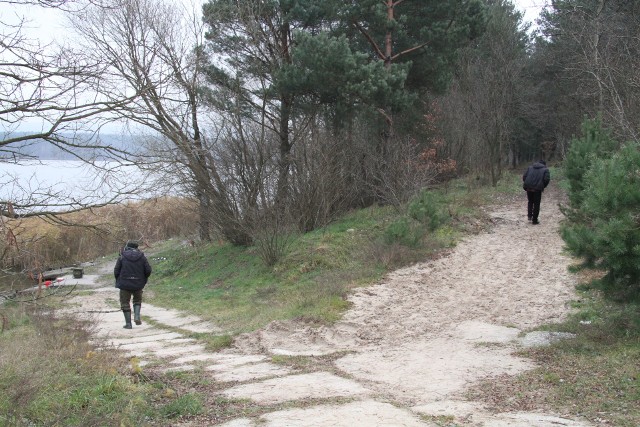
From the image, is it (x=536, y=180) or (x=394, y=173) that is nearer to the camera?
(x=536, y=180)

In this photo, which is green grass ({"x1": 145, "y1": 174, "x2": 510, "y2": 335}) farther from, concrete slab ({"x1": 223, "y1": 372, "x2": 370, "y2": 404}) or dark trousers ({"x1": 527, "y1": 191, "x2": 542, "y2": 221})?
concrete slab ({"x1": 223, "y1": 372, "x2": 370, "y2": 404})

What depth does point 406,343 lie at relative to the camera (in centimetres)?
910

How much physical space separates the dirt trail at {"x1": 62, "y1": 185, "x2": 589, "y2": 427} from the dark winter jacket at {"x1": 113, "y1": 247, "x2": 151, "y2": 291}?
0.94 meters

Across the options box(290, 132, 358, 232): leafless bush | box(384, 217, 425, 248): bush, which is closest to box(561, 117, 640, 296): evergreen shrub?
box(384, 217, 425, 248): bush

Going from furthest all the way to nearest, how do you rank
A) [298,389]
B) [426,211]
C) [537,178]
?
[537,178], [426,211], [298,389]

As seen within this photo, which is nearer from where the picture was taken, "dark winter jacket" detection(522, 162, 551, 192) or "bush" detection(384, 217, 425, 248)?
"bush" detection(384, 217, 425, 248)

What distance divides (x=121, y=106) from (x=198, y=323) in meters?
7.88

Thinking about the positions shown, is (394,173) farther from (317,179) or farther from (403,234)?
(403,234)

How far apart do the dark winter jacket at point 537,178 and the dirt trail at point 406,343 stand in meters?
2.17

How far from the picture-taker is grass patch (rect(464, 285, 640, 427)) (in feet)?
18.3

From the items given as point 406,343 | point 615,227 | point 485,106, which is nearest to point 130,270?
point 406,343

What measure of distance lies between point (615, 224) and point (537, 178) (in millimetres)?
11072

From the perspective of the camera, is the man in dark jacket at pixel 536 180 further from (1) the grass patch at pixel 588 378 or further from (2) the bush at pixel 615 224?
(2) the bush at pixel 615 224

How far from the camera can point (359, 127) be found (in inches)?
850
